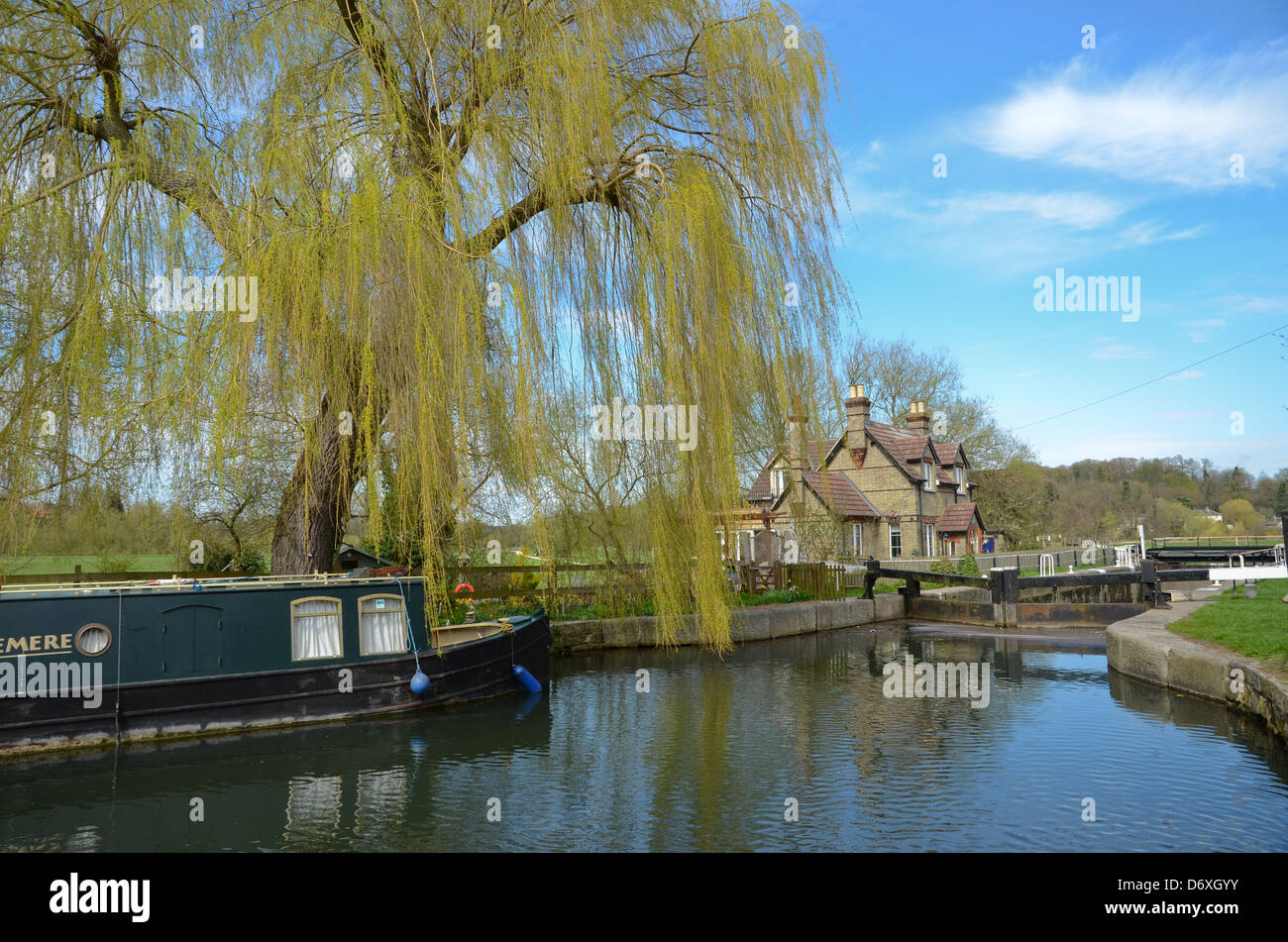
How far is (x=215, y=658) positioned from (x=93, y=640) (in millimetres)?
1361

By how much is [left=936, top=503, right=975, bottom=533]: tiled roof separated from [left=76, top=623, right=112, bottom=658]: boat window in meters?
38.9

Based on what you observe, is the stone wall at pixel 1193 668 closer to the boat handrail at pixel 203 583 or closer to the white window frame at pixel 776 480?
the white window frame at pixel 776 480

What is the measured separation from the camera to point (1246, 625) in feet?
37.8

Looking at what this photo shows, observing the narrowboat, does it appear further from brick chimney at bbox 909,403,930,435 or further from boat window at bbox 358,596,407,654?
brick chimney at bbox 909,403,930,435

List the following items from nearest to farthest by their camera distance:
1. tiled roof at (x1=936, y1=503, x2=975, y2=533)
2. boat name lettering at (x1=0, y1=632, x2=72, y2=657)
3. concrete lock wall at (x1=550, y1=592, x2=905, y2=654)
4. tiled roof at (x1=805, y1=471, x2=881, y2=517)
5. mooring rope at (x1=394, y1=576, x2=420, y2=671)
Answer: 1. boat name lettering at (x1=0, y1=632, x2=72, y2=657)
2. mooring rope at (x1=394, y1=576, x2=420, y2=671)
3. concrete lock wall at (x1=550, y1=592, x2=905, y2=654)
4. tiled roof at (x1=805, y1=471, x2=881, y2=517)
5. tiled roof at (x1=936, y1=503, x2=975, y2=533)

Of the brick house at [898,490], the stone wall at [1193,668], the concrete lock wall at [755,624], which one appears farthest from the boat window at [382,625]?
the brick house at [898,490]

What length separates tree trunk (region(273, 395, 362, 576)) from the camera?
992 centimetres

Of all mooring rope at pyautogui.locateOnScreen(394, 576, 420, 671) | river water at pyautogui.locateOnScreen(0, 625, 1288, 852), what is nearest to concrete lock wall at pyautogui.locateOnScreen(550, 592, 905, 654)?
river water at pyautogui.locateOnScreen(0, 625, 1288, 852)

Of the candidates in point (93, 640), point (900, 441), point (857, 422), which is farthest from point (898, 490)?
point (93, 640)

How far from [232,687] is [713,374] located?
7260mm

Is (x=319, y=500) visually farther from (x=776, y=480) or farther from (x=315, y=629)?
(x=776, y=480)

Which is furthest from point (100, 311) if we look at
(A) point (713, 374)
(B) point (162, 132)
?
(A) point (713, 374)

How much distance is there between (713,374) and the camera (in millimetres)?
10000
